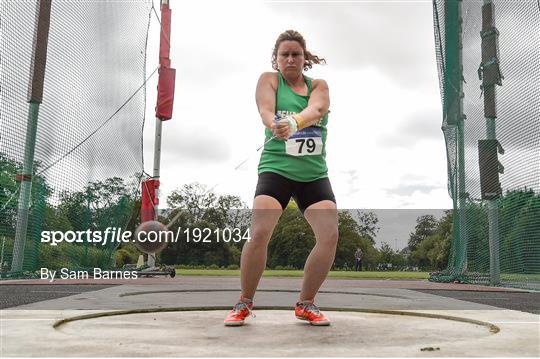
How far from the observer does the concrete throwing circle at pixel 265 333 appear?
254cm

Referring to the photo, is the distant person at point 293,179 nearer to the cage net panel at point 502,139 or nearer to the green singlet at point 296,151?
the green singlet at point 296,151

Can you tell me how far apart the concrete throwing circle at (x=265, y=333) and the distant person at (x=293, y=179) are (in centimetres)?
21

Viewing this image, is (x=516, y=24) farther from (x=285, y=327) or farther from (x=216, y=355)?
(x=216, y=355)

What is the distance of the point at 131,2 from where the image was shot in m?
11.5

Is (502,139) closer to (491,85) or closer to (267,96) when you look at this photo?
(491,85)

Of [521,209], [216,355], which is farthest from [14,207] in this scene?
[521,209]

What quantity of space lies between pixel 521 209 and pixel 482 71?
2.61 meters

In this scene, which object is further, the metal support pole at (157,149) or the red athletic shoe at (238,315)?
the metal support pole at (157,149)

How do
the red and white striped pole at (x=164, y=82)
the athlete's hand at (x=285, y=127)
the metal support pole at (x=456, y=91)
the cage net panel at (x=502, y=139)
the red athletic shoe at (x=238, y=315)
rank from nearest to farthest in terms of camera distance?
the athlete's hand at (x=285, y=127) < the red athletic shoe at (x=238, y=315) < the cage net panel at (x=502, y=139) < the metal support pole at (x=456, y=91) < the red and white striped pole at (x=164, y=82)

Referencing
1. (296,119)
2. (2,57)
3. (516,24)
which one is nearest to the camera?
(296,119)

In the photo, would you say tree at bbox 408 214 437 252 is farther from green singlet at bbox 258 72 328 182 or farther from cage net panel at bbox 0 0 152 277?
green singlet at bbox 258 72 328 182

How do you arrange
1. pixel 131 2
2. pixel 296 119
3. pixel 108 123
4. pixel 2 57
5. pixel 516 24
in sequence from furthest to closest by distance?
1. pixel 131 2
2. pixel 108 123
3. pixel 516 24
4. pixel 2 57
5. pixel 296 119

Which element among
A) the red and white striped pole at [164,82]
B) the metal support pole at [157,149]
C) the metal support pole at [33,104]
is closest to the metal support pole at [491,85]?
the red and white striped pole at [164,82]

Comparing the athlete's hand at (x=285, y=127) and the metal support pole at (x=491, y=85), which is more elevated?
the metal support pole at (x=491, y=85)
